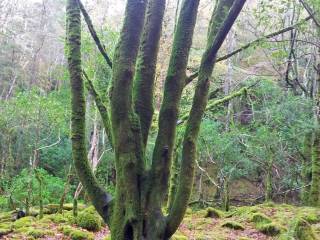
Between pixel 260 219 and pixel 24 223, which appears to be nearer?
pixel 24 223

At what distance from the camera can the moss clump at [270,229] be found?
10242 millimetres

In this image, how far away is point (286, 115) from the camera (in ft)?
53.6

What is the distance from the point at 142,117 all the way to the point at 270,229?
7111 mm

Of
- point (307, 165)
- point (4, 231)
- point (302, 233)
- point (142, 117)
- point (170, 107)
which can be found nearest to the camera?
point (170, 107)

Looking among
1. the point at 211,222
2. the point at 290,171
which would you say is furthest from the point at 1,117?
the point at 290,171

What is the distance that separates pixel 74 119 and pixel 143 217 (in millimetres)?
1368

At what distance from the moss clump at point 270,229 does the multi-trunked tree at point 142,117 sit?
21.9 feet

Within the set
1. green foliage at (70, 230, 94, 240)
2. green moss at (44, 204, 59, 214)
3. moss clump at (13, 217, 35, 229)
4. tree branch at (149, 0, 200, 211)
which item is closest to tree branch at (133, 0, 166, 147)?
tree branch at (149, 0, 200, 211)

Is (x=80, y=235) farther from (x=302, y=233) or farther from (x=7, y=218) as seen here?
(x=302, y=233)

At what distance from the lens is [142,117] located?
4.73 metres

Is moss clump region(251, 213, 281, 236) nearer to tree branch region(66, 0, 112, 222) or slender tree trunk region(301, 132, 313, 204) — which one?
slender tree trunk region(301, 132, 313, 204)

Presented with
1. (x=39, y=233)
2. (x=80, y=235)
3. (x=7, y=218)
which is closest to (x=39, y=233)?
(x=39, y=233)

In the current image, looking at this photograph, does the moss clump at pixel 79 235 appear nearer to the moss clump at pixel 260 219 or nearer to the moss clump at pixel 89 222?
the moss clump at pixel 89 222

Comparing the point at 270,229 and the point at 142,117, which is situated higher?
the point at 142,117
